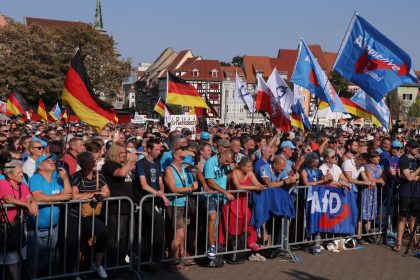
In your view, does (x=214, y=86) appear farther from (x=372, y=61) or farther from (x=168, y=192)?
(x=168, y=192)

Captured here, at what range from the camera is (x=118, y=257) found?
24.7 ft

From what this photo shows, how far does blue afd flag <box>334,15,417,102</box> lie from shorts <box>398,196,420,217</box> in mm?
2512

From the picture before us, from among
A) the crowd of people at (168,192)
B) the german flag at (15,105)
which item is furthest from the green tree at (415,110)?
the crowd of people at (168,192)

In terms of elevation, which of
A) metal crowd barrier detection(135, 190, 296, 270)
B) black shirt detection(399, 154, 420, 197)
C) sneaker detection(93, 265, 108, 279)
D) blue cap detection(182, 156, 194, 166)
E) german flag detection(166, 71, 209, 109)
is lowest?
sneaker detection(93, 265, 108, 279)

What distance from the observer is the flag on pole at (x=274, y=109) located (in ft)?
49.1

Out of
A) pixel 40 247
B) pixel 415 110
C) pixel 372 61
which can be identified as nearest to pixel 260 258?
pixel 40 247

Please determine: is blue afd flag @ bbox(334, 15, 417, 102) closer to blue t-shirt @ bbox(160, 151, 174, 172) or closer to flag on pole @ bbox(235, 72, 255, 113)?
blue t-shirt @ bbox(160, 151, 174, 172)

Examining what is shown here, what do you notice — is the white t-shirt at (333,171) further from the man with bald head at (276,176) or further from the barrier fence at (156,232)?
the man with bald head at (276,176)

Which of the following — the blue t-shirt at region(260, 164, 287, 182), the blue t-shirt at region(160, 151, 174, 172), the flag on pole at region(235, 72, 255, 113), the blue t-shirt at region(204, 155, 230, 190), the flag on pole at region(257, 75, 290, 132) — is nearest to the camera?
the blue t-shirt at region(204, 155, 230, 190)

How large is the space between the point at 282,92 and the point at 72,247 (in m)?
10.1

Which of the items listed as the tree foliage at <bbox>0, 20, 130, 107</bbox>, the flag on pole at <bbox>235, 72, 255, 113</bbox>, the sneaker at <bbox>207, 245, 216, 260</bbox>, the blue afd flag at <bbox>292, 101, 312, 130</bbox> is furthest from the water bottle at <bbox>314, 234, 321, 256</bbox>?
the tree foliage at <bbox>0, 20, 130, 107</bbox>

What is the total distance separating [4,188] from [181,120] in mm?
11445

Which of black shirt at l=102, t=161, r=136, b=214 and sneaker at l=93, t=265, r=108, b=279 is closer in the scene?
sneaker at l=93, t=265, r=108, b=279

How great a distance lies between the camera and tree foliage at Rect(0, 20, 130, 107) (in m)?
59.5
